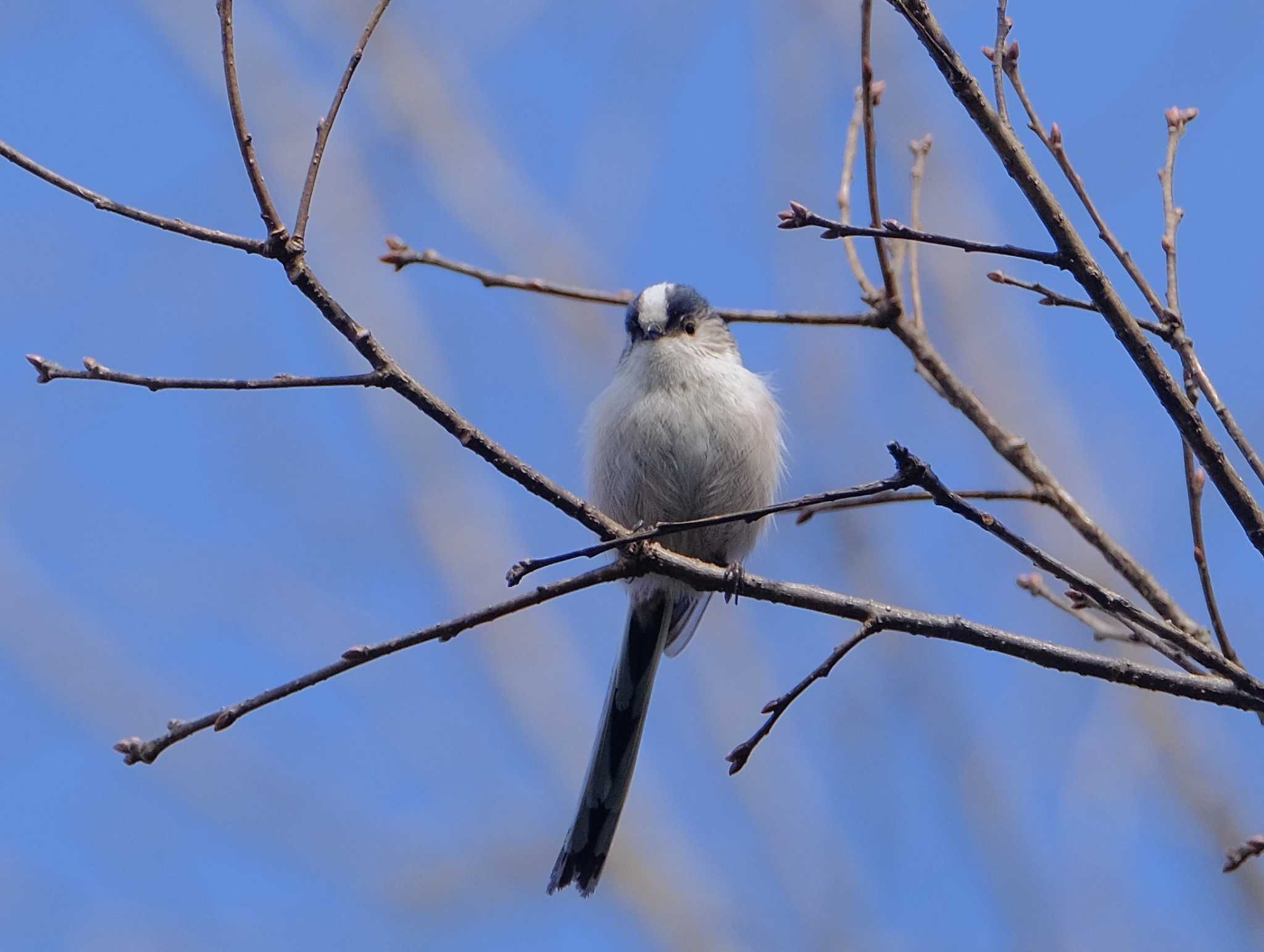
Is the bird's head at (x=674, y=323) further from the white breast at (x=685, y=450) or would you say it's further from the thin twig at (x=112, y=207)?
the thin twig at (x=112, y=207)

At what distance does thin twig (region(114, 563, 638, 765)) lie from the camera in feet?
7.14

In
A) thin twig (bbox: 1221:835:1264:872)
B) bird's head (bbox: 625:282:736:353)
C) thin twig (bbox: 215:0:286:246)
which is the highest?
bird's head (bbox: 625:282:736:353)

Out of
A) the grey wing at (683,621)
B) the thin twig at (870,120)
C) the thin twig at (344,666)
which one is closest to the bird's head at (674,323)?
the grey wing at (683,621)

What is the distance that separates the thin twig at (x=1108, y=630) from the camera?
2.53m

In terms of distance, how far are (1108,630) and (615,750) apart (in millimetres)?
1608

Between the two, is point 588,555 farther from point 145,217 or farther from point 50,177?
point 50,177

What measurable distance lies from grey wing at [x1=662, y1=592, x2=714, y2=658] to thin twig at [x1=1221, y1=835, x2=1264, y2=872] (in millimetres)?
2204

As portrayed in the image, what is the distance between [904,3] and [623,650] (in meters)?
2.69

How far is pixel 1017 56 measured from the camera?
2.53 metres

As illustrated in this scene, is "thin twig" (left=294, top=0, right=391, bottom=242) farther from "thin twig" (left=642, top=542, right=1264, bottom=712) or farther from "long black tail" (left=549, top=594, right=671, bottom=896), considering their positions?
"long black tail" (left=549, top=594, right=671, bottom=896)

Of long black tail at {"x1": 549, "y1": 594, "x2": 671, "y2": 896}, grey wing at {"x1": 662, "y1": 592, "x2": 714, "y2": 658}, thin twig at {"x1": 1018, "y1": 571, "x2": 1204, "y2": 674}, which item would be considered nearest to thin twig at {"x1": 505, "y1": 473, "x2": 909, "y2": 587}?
thin twig at {"x1": 1018, "y1": 571, "x2": 1204, "y2": 674}

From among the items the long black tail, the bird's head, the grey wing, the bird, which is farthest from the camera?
the bird's head

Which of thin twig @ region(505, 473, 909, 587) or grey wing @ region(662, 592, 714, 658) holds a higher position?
grey wing @ region(662, 592, 714, 658)

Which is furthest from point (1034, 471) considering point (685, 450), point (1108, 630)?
point (685, 450)
